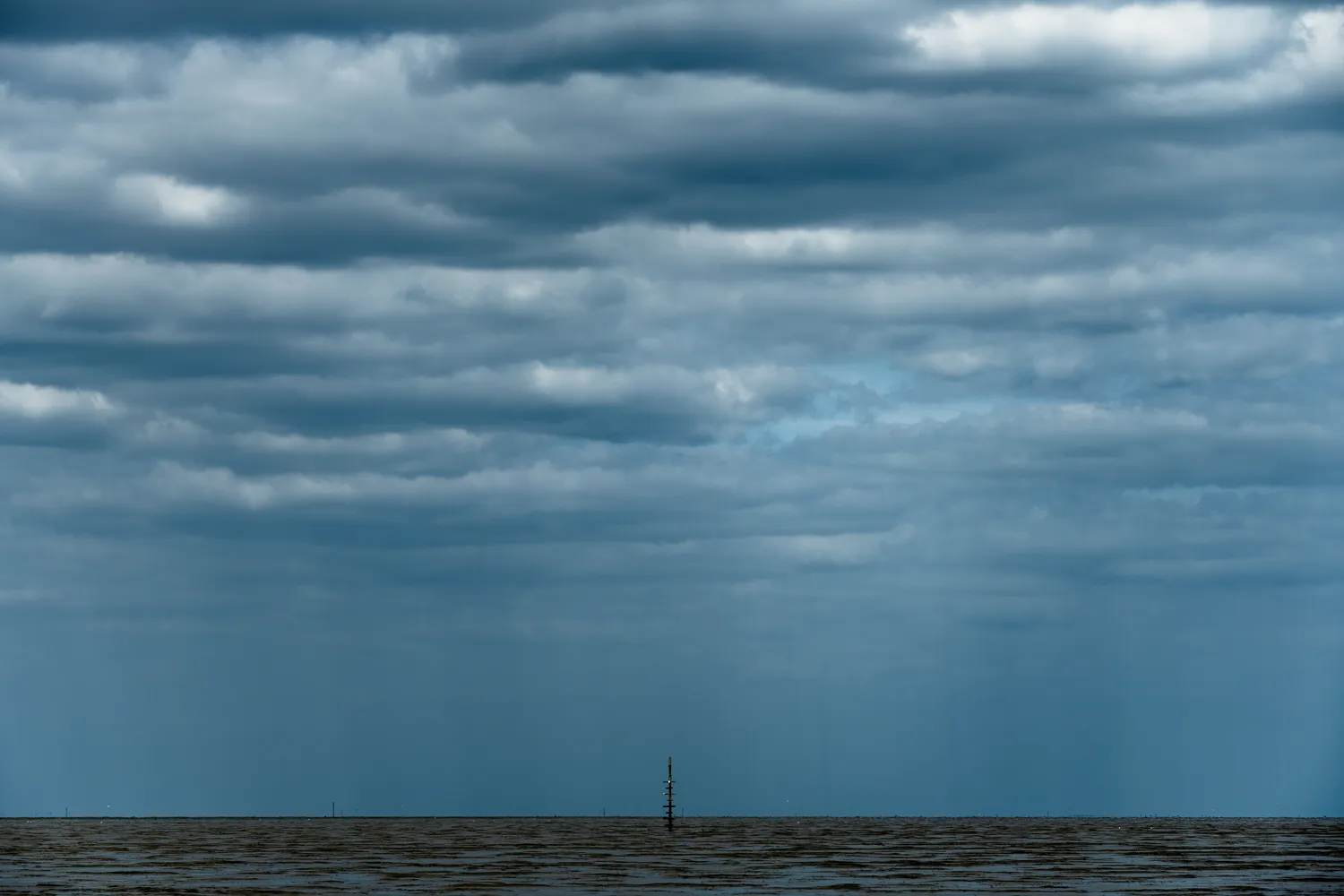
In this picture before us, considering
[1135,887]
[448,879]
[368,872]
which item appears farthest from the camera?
[368,872]

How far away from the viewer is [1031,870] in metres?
182

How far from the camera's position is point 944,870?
602 feet

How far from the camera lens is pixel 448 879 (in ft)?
528

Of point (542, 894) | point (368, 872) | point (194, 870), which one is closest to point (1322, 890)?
point (542, 894)

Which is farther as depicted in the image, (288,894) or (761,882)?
(761,882)

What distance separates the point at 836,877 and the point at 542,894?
40066 mm

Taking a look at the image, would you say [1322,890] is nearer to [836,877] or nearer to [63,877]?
[836,877]

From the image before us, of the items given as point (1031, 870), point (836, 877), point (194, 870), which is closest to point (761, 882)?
point (836, 877)

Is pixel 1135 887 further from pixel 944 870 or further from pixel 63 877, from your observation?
pixel 63 877

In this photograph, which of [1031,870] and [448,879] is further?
[1031,870]

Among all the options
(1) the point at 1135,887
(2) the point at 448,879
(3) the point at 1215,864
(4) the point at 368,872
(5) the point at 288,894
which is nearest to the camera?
(5) the point at 288,894

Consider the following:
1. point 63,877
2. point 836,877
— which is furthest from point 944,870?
point 63,877

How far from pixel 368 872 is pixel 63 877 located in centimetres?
2950

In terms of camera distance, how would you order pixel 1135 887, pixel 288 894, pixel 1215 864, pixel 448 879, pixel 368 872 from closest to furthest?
pixel 288 894, pixel 1135 887, pixel 448 879, pixel 368 872, pixel 1215 864
